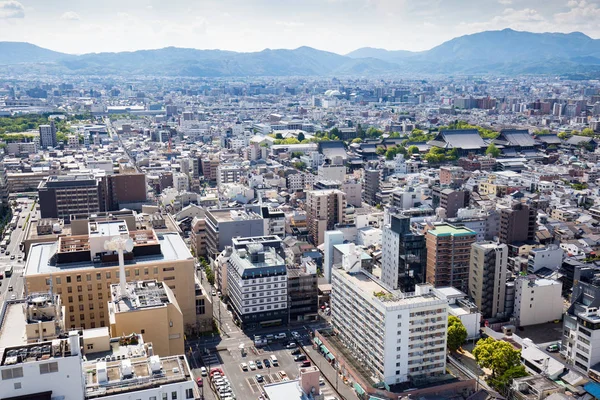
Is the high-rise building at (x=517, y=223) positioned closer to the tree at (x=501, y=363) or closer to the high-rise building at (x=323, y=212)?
the high-rise building at (x=323, y=212)

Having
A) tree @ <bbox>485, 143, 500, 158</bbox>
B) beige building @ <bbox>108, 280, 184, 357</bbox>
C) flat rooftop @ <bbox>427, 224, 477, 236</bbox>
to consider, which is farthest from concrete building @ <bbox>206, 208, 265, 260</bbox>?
tree @ <bbox>485, 143, 500, 158</bbox>

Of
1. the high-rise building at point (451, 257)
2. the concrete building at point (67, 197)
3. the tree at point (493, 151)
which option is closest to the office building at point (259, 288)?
the high-rise building at point (451, 257)

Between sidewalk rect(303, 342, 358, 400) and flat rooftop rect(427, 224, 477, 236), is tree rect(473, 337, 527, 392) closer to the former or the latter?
sidewalk rect(303, 342, 358, 400)

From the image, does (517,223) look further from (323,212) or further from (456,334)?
(456,334)

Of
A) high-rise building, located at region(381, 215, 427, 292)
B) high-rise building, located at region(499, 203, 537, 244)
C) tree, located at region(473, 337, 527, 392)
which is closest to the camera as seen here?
tree, located at region(473, 337, 527, 392)

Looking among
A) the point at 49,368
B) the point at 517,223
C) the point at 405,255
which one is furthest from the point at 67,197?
the point at 517,223
